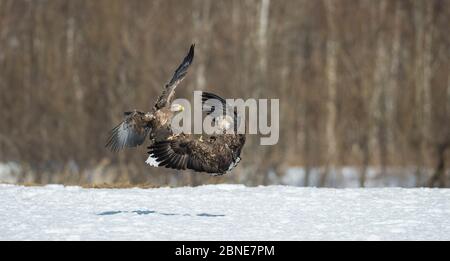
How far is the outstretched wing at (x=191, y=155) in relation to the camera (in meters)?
8.95

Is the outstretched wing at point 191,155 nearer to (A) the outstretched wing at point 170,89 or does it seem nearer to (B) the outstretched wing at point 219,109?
(B) the outstretched wing at point 219,109

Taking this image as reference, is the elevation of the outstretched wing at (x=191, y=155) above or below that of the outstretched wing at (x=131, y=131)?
below

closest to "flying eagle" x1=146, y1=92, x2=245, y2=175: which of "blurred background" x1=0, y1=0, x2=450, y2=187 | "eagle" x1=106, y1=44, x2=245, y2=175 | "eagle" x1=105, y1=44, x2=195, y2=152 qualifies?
"eagle" x1=106, y1=44, x2=245, y2=175

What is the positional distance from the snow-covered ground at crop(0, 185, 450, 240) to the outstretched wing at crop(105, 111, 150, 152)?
618 millimetres

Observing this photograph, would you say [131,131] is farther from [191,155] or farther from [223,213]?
[223,213]

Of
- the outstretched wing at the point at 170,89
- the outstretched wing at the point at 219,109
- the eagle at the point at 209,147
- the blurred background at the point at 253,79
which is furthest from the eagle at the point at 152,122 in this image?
the blurred background at the point at 253,79

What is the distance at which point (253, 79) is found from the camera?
20797mm

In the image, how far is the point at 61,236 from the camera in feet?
25.2

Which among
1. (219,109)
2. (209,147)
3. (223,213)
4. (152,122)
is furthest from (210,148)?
(152,122)

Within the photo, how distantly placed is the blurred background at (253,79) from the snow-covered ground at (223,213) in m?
7.92

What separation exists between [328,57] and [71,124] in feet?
23.2

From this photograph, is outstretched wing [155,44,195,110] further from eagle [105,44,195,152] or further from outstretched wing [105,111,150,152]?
outstretched wing [105,111,150,152]

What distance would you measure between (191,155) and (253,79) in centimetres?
1192
